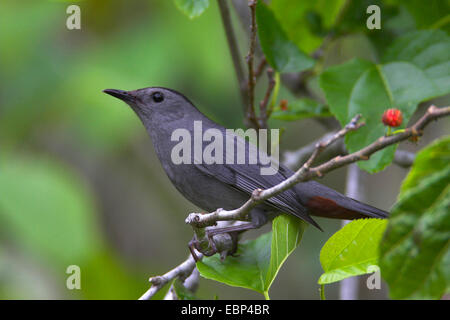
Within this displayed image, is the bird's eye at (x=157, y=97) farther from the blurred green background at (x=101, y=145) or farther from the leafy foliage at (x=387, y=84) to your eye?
the leafy foliage at (x=387, y=84)

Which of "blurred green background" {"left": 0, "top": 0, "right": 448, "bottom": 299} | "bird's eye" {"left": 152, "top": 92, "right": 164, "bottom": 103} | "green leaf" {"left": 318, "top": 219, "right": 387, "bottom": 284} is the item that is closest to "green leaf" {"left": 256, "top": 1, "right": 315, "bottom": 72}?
"bird's eye" {"left": 152, "top": 92, "right": 164, "bottom": 103}

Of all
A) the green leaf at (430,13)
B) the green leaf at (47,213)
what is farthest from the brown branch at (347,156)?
the green leaf at (430,13)

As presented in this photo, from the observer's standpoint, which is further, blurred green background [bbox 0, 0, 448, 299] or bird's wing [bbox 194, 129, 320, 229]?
blurred green background [bbox 0, 0, 448, 299]

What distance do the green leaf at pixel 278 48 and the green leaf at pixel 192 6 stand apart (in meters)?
0.52

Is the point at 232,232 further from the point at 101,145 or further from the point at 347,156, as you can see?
the point at 101,145

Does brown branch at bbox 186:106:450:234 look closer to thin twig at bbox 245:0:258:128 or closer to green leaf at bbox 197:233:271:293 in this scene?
green leaf at bbox 197:233:271:293

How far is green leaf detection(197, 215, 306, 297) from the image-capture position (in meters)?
2.78

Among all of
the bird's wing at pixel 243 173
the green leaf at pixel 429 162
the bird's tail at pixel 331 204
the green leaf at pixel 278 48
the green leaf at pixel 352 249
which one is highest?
the green leaf at pixel 278 48

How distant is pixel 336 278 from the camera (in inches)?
101

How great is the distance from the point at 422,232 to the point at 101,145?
14.5ft

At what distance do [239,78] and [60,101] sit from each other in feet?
7.70

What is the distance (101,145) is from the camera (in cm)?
573

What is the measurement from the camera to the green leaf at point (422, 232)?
175cm

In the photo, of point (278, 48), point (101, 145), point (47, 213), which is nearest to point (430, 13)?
point (278, 48)
